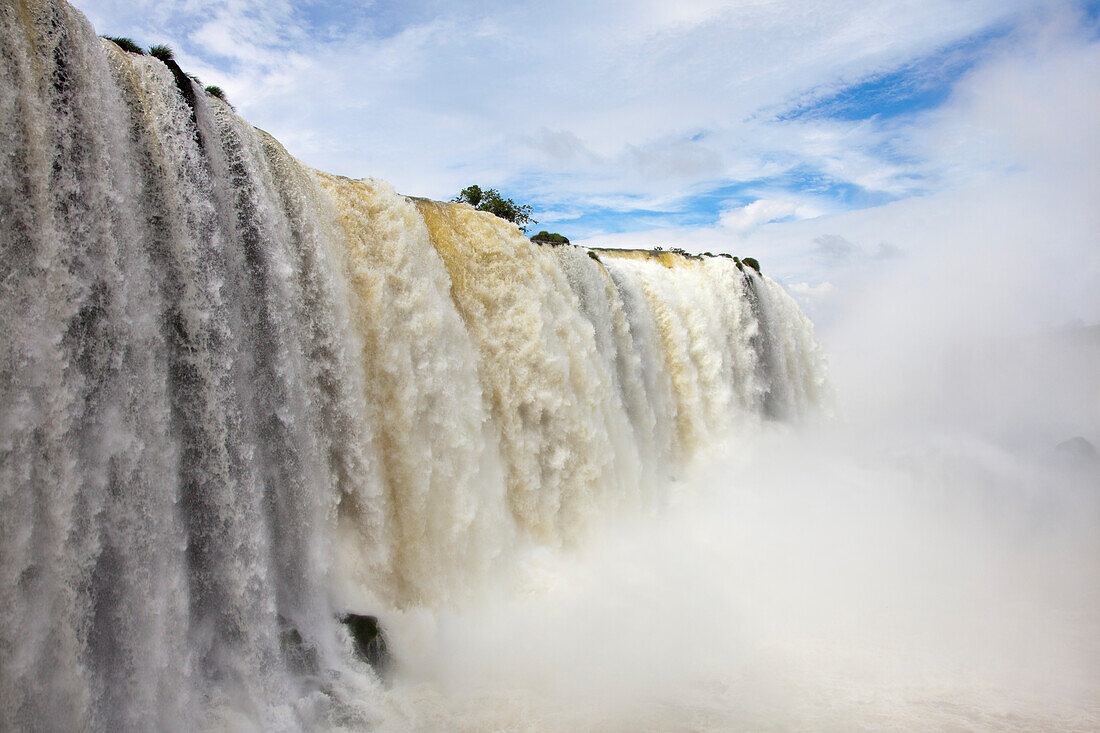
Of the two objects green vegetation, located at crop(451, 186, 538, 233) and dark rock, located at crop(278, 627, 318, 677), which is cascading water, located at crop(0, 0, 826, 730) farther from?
green vegetation, located at crop(451, 186, 538, 233)

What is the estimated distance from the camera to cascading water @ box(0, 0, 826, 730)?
4367mm

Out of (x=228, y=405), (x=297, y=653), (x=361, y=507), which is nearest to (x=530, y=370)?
(x=361, y=507)

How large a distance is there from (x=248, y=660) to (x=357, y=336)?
330 cm

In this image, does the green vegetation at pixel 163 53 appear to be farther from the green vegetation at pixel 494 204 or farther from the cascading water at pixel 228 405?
the green vegetation at pixel 494 204

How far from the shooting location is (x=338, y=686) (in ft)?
19.5

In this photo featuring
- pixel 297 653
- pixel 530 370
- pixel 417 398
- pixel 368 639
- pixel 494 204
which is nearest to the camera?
pixel 297 653

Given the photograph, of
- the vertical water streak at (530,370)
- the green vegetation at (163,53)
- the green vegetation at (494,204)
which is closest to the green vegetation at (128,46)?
the green vegetation at (163,53)

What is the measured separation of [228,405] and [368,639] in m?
2.64

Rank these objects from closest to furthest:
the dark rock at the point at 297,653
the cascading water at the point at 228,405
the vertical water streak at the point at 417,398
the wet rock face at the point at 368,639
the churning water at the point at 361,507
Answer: the cascading water at the point at 228,405 → the churning water at the point at 361,507 → the dark rock at the point at 297,653 → the wet rock face at the point at 368,639 → the vertical water streak at the point at 417,398

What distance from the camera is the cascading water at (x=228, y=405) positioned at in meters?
4.37

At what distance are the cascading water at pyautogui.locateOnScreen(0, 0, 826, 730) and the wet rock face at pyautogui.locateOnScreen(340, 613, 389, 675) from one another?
0.40 ft

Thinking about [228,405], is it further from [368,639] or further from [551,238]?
[551,238]

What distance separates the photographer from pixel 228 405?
18.6 ft

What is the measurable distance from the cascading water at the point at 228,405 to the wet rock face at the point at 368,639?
0.40 ft
